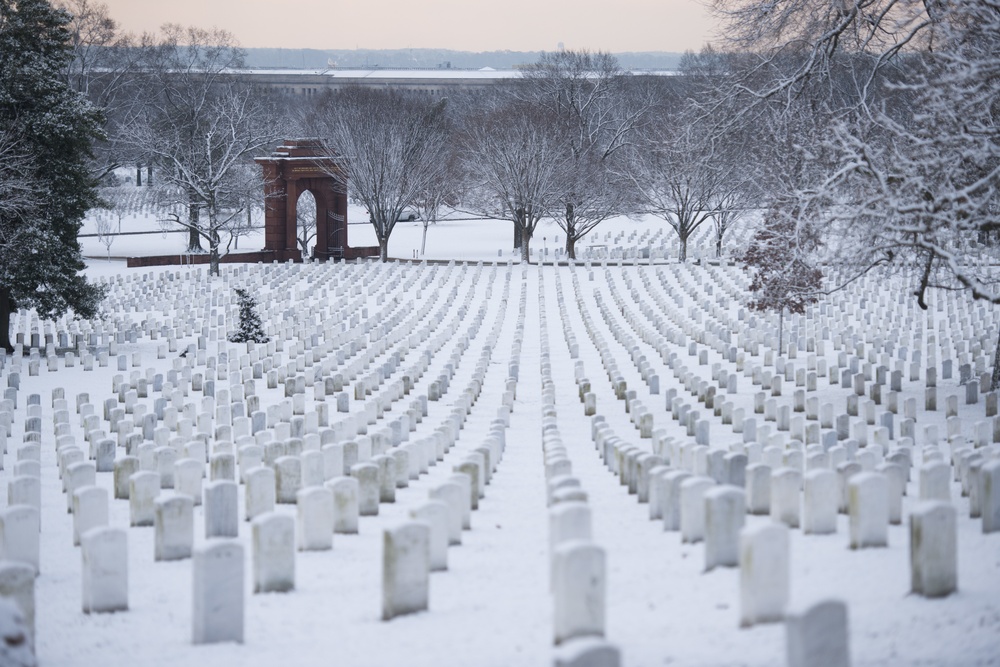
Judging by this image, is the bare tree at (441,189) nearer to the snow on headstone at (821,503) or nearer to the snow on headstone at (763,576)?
the snow on headstone at (821,503)

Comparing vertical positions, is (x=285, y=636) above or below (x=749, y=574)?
below

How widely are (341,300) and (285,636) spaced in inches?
1028

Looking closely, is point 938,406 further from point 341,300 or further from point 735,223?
point 735,223

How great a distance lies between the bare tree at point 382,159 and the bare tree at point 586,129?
5.81 metres

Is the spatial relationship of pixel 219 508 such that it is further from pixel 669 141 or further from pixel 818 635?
pixel 669 141

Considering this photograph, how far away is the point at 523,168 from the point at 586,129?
36.9ft

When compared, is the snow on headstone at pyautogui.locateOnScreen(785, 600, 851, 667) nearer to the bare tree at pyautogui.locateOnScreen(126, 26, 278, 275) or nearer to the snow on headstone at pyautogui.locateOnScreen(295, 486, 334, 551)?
the snow on headstone at pyautogui.locateOnScreen(295, 486, 334, 551)

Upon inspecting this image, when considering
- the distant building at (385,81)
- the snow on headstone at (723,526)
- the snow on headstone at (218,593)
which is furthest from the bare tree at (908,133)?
the distant building at (385,81)

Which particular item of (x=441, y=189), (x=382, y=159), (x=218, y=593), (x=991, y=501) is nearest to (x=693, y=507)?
(x=991, y=501)

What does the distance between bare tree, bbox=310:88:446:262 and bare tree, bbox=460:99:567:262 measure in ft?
9.51

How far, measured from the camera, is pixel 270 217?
4791 centimetres

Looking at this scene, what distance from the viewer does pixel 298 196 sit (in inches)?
1873

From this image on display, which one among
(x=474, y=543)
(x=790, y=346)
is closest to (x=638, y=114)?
(x=790, y=346)

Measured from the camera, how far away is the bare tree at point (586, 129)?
159 feet
